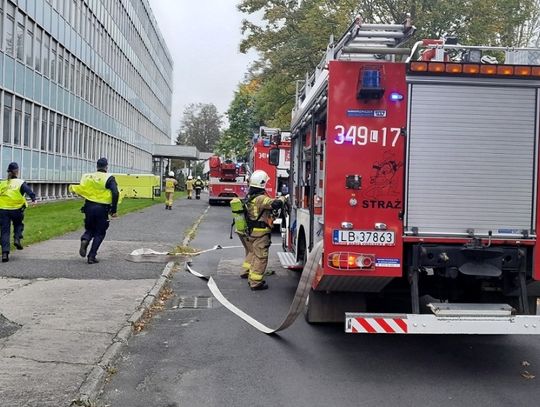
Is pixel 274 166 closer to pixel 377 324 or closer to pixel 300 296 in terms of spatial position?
pixel 300 296

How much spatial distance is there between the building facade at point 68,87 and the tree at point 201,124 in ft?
155

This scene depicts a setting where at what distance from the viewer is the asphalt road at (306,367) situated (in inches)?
203

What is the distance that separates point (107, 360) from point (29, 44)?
82.0 feet

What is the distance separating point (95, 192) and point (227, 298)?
11.8 feet

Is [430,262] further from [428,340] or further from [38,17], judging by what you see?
[38,17]

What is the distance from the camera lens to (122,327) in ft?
23.1

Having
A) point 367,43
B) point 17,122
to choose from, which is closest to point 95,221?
point 367,43

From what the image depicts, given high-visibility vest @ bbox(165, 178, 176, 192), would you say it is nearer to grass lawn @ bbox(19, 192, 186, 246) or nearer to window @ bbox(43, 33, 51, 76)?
grass lawn @ bbox(19, 192, 186, 246)

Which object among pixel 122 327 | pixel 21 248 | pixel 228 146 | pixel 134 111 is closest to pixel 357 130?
pixel 122 327

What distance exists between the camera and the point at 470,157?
591cm

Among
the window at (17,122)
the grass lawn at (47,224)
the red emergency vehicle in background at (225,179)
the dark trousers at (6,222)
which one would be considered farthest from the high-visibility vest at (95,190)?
the red emergency vehicle in background at (225,179)

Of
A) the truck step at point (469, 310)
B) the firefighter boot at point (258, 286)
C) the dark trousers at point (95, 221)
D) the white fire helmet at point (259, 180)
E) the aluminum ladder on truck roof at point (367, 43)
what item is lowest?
the firefighter boot at point (258, 286)

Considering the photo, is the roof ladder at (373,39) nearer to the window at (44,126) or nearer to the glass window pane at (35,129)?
the glass window pane at (35,129)

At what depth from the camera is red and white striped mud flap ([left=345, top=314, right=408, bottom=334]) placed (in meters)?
5.54
